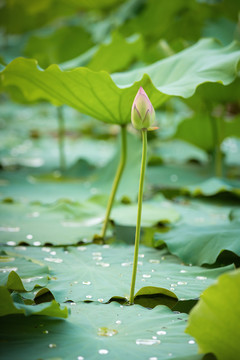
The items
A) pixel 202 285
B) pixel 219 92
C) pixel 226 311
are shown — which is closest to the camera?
pixel 226 311

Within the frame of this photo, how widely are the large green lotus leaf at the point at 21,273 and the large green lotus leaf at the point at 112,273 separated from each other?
0.09 feet

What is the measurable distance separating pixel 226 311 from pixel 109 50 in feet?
4.30

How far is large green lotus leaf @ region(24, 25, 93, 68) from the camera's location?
2.36 m

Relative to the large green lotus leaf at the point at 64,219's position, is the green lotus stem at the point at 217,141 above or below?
above

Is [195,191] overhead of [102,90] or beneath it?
beneath

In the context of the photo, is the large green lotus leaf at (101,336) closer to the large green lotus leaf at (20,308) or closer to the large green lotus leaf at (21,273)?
the large green lotus leaf at (20,308)

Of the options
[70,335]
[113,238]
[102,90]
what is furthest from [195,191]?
[70,335]

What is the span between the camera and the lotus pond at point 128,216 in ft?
2.14

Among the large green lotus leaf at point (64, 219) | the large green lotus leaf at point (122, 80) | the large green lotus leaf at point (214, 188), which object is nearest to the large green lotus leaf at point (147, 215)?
the large green lotus leaf at point (64, 219)

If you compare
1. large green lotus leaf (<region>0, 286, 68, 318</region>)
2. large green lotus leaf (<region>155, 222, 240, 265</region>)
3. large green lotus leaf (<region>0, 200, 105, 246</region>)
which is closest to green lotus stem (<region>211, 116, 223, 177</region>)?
large green lotus leaf (<region>0, 200, 105, 246</region>)

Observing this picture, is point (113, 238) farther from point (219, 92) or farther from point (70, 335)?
point (219, 92)

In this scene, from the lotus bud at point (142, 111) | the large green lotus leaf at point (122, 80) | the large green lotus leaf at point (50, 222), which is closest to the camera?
the lotus bud at point (142, 111)

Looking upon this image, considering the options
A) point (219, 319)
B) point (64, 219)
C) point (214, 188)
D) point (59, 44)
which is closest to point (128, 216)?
point (64, 219)

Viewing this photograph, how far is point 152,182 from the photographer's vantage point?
6.61 ft
